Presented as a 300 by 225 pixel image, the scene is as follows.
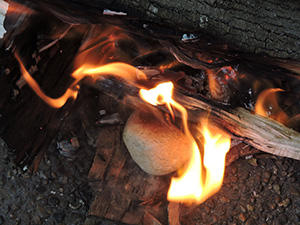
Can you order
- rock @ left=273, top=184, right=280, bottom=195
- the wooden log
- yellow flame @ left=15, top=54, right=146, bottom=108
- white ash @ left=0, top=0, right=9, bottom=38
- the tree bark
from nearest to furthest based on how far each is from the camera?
1. the tree bark
2. white ash @ left=0, top=0, right=9, bottom=38
3. the wooden log
4. yellow flame @ left=15, top=54, right=146, bottom=108
5. rock @ left=273, top=184, right=280, bottom=195

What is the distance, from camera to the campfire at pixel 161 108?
1707mm

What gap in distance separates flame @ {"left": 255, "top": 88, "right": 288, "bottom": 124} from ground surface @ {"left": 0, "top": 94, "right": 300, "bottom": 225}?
28cm

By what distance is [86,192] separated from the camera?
6.57ft

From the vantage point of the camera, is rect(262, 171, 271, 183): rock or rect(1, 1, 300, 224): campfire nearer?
rect(1, 1, 300, 224): campfire

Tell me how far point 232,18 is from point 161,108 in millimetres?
711

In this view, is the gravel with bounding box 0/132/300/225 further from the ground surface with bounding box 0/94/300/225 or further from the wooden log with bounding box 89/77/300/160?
the wooden log with bounding box 89/77/300/160

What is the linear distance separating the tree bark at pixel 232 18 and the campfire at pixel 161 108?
0.31m

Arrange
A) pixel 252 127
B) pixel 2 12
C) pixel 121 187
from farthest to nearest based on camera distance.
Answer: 1. pixel 121 187
2. pixel 252 127
3. pixel 2 12

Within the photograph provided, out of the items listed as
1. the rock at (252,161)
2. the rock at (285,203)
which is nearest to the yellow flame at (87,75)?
the rock at (252,161)

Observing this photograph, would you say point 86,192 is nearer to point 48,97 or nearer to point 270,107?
point 48,97

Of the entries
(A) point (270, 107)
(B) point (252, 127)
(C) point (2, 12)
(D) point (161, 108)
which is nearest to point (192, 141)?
(D) point (161, 108)

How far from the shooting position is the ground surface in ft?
6.09

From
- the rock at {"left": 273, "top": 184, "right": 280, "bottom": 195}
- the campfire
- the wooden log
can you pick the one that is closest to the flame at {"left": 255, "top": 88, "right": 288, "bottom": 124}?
the campfire

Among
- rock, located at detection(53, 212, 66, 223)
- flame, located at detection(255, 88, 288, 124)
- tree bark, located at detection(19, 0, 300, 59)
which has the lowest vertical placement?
rock, located at detection(53, 212, 66, 223)
